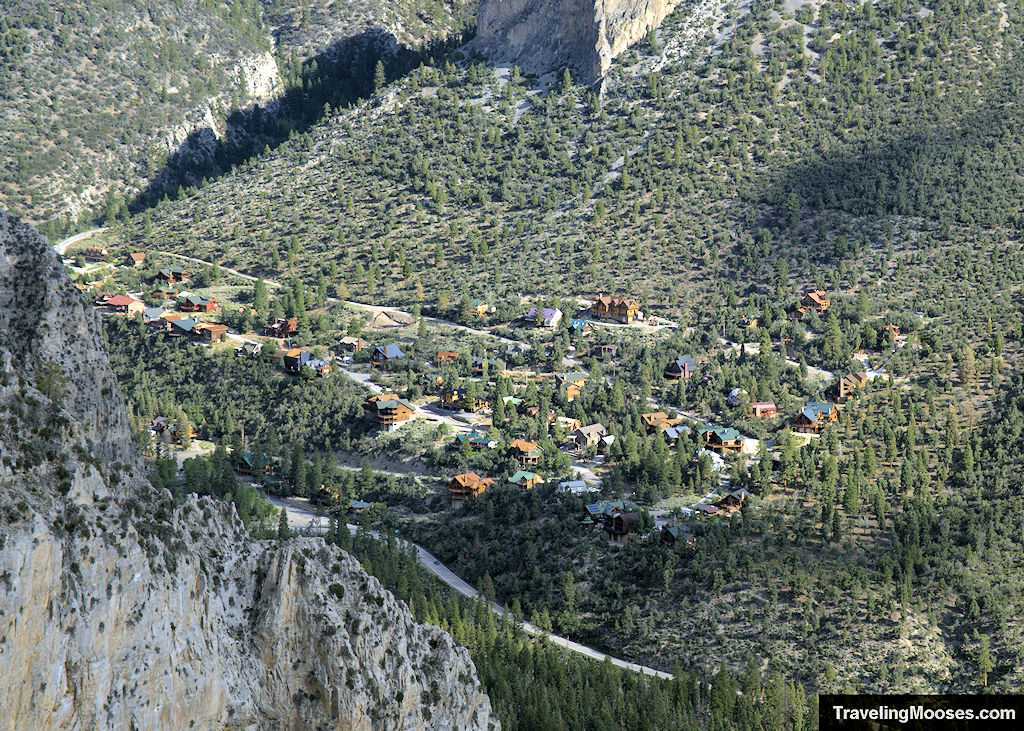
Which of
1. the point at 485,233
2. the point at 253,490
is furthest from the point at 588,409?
the point at 485,233

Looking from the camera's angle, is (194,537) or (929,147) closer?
(194,537)

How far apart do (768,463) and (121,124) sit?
421 ft

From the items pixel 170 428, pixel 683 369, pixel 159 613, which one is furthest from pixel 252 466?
Answer: pixel 159 613

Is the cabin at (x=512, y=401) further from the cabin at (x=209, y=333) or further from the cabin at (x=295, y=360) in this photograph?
the cabin at (x=209, y=333)

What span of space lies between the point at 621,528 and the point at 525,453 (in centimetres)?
1539

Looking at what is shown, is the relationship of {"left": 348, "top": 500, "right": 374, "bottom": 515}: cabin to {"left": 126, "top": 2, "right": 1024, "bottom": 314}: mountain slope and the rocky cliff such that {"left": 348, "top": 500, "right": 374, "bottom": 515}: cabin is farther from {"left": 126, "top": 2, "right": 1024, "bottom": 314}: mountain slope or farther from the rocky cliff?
the rocky cliff

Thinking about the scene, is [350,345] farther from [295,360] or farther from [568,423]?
[568,423]

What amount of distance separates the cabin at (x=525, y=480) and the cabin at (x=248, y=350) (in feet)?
112

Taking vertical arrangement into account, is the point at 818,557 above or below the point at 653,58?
below

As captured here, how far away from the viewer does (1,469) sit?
30750 mm

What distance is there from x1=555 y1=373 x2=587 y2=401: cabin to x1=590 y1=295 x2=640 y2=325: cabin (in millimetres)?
12531

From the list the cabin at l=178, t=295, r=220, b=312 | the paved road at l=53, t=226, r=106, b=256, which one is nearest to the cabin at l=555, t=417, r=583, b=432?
the cabin at l=178, t=295, r=220, b=312

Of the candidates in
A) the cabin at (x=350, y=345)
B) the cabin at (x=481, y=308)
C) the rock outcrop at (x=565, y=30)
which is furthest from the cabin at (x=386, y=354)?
the rock outcrop at (x=565, y=30)

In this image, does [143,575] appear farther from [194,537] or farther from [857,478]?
[857,478]
